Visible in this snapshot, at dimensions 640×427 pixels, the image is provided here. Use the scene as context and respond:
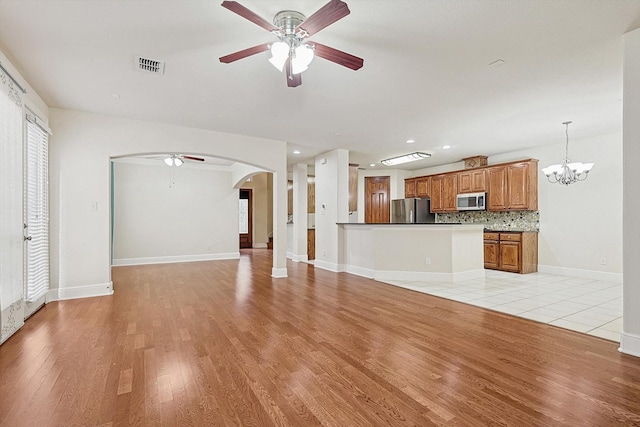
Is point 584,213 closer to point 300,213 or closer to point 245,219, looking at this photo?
point 300,213

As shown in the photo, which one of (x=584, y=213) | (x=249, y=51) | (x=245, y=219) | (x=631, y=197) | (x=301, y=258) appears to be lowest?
(x=301, y=258)

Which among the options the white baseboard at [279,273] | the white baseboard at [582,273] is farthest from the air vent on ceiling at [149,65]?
the white baseboard at [582,273]

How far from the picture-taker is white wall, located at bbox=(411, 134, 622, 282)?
558 centimetres

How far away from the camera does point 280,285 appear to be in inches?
207

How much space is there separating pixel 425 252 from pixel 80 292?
5.60m

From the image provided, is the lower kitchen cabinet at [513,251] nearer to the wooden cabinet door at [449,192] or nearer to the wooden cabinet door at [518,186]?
the wooden cabinet door at [518,186]

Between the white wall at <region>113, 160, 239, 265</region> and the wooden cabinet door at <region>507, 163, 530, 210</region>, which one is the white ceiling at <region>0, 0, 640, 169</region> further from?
the white wall at <region>113, 160, 239, 265</region>

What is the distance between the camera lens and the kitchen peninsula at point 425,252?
18.0ft

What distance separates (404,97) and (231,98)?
2.22 metres

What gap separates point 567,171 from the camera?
5715 mm

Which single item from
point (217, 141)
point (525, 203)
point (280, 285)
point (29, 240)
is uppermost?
point (217, 141)

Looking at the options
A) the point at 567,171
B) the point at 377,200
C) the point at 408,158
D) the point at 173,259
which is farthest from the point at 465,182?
the point at 173,259

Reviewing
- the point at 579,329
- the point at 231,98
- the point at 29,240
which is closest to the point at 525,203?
the point at 579,329

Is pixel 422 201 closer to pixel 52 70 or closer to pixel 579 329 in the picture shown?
pixel 579 329
